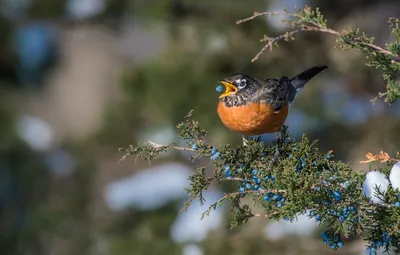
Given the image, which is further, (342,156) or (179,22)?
(179,22)

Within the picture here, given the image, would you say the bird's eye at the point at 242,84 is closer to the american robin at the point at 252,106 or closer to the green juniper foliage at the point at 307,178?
the american robin at the point at 252,106

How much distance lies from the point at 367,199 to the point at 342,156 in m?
2.15

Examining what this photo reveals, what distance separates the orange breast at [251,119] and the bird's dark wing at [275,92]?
3 centimetres

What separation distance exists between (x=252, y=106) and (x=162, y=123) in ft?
7.62

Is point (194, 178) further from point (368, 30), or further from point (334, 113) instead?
point (368, 30)

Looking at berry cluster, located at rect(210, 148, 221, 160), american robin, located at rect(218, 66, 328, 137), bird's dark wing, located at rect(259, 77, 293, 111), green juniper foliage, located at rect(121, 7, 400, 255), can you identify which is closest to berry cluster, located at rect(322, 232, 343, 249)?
green juniper foliage, located at rect(121, 7, 400, 255)

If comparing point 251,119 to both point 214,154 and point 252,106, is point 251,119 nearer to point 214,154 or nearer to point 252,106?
point 252,106

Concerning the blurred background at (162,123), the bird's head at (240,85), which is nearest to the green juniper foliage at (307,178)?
the bird's head at (240,85)

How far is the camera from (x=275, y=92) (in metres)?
1.51

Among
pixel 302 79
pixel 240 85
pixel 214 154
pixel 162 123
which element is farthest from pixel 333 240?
pixel 162 123

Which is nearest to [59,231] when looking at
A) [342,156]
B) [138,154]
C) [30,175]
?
[30,175]

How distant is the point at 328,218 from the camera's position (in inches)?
38.0

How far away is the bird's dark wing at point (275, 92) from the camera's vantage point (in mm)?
1448

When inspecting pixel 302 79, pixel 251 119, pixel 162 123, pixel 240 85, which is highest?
pixel 162 123
